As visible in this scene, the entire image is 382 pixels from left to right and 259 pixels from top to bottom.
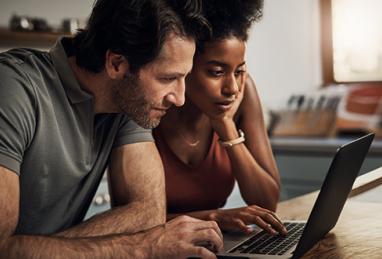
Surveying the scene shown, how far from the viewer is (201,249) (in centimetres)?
116

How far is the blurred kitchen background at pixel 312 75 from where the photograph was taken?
3.38m

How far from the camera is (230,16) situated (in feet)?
5.39

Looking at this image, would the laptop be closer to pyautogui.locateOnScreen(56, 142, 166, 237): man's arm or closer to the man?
the man

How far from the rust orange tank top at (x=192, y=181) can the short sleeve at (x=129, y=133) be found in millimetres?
231

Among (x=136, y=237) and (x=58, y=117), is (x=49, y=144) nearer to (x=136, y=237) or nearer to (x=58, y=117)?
(x=58, y=117)

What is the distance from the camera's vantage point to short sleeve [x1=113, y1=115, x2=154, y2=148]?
1519mm

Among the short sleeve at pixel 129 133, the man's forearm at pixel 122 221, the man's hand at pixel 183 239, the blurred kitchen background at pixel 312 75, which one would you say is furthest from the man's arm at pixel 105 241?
the blurred kitchen background at pixel 312 75

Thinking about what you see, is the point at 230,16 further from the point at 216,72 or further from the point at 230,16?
the point at 216,72

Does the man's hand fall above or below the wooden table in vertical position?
above

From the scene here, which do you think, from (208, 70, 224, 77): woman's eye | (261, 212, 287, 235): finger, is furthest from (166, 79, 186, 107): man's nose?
(261, 212, 287, 235): finger

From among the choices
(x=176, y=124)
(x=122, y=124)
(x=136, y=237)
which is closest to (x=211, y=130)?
(x=176, y=124)

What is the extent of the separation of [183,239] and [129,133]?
0.40 metres

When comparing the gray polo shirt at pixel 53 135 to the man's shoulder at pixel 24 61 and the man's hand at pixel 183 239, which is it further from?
the man's hand at pixel 183 239

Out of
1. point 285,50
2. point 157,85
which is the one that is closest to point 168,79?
point 157,85
